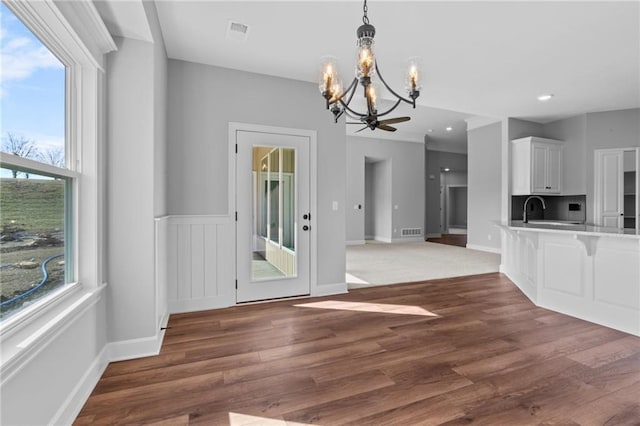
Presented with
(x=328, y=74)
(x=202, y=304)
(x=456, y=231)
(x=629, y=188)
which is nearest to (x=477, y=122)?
(x=629, y=188)

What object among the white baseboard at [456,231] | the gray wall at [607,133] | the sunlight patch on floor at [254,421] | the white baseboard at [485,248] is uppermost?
the gray wall at [607,133]

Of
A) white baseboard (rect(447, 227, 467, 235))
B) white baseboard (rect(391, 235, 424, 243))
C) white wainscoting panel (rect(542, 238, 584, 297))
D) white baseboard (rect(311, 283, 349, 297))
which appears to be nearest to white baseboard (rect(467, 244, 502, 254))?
white baseboard (rect(391, 235, 424, 243))

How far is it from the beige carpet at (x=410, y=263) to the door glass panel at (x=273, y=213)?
3.97 feet

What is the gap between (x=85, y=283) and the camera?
2.00 m

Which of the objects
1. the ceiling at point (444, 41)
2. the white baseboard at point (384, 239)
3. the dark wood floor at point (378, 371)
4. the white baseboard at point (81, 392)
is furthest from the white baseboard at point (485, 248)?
the white baseboard at point (81, 392)

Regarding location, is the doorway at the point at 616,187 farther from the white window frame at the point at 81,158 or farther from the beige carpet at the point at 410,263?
the white window frame at the point at 81,158

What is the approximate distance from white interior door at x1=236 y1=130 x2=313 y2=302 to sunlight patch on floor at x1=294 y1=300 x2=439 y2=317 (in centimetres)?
36

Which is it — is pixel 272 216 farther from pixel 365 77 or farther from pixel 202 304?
pixel 365 77

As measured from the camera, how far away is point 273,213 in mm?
3721

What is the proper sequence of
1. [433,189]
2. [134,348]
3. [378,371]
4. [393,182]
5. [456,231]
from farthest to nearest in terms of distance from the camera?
[456,231]
[433,189]
[393,182]
[134,348]
[378,371]

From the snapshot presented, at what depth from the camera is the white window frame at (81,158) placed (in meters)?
1.56

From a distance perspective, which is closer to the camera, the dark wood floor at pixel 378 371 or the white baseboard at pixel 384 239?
the dark wood floor at pixel 378 371

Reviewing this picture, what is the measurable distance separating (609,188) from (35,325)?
7.71 metres

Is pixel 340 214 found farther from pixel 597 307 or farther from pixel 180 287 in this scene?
pixel 597 307
